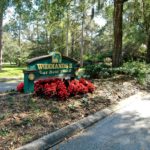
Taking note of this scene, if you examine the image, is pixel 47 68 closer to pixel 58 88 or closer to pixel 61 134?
pixel 58 88

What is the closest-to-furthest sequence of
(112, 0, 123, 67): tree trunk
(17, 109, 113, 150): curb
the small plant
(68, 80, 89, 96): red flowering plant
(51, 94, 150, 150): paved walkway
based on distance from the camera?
(17, 109, 113, 150): curb → (51, 94, 150, 150): paved walkway → the small plant → (68, 80, 89, 96): red flowering plant → (112, 0, 123, 67): tree trunk

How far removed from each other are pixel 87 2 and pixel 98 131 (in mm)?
10878

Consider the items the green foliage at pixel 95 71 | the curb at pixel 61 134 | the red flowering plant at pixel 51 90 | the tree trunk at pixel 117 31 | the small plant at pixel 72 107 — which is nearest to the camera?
the curb at pixel 61 134

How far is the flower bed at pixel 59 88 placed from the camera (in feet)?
23.7

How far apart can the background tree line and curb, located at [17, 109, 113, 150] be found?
6.36 m

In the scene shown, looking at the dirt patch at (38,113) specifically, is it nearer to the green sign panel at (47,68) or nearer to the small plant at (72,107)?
the small plant at (72,107)

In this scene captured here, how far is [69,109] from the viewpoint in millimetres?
6602

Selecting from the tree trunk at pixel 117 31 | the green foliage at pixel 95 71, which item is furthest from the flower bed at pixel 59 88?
the tree trunk at pixel 117 31

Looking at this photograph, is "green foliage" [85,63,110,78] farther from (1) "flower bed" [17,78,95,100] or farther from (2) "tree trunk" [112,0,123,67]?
(1) "flower bed" [17,78,95,100]

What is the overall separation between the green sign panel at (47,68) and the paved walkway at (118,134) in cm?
208

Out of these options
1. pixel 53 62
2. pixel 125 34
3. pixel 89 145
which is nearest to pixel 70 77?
pixel 53 62

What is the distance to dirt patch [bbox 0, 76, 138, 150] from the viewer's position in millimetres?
4820

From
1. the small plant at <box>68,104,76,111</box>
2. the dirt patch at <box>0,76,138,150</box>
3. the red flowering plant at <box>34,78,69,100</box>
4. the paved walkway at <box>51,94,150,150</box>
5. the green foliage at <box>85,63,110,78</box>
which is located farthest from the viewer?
the green foliage at <box>85,63,110,78</box>

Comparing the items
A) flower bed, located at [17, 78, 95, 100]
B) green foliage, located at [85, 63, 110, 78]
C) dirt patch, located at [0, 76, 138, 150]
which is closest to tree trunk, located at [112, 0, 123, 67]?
green foliage, located at [85, 63, 110, 78]
